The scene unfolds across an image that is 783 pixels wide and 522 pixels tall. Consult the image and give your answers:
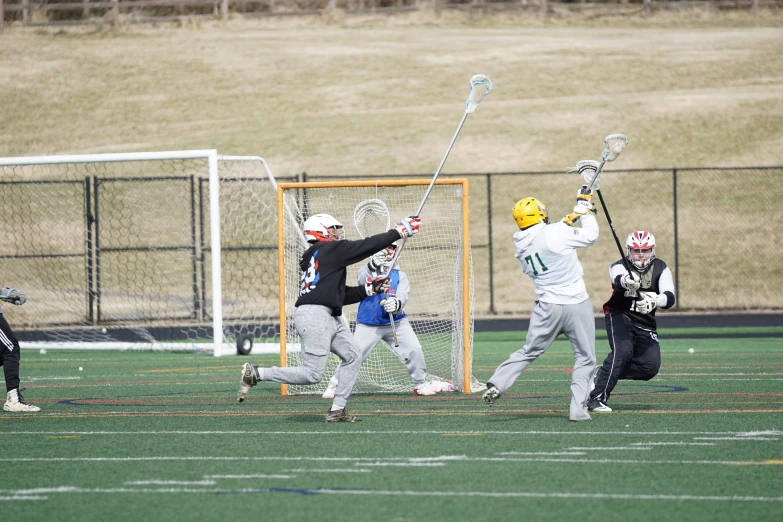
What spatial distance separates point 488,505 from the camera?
20.7 feet

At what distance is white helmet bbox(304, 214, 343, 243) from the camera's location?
985 cm

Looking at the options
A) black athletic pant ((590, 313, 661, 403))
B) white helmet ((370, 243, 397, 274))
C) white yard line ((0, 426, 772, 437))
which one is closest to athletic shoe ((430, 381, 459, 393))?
white helmet ((370, 243, 397, 274))

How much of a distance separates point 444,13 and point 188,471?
45339mm

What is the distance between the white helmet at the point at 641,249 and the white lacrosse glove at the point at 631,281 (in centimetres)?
34

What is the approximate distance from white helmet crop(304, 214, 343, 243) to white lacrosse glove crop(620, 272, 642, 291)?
2551 millimetres

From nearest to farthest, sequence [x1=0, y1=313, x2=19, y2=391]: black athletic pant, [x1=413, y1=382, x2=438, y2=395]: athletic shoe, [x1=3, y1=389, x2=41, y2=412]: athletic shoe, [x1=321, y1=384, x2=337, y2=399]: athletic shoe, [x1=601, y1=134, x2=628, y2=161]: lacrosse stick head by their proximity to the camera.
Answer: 1. [x1=601, y1=134, x2=628, y2=161]: lacrosse stick head
2. [x1=0, y1=313, x2=19, y2=391]: black athletic pant
3. [x1=3, y1=389, x2=41, y2=412]: athletic shoe
4. [x1=321, y1=384, x2=337, y2=399]: athletic shoe
5. [x1=413, y1=382, x2=438, y2=395]: athletic shoe

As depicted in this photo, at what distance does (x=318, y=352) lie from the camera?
31.2 feet

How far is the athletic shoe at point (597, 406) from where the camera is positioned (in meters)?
10.1

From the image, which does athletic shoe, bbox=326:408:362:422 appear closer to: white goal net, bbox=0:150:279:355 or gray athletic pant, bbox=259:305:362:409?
gray athletic pant, bbox=259:305:362:409

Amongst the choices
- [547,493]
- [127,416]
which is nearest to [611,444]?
[547,493]

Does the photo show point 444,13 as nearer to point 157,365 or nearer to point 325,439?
point 157,365

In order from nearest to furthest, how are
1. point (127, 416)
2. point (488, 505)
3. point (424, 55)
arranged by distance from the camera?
1. point (488, 505)
2. point (127, 416)
3. point (424, 55)

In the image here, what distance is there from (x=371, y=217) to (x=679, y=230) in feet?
60.5

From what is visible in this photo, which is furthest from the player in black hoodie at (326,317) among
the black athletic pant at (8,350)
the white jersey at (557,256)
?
the black athletic pant at (8,350)
